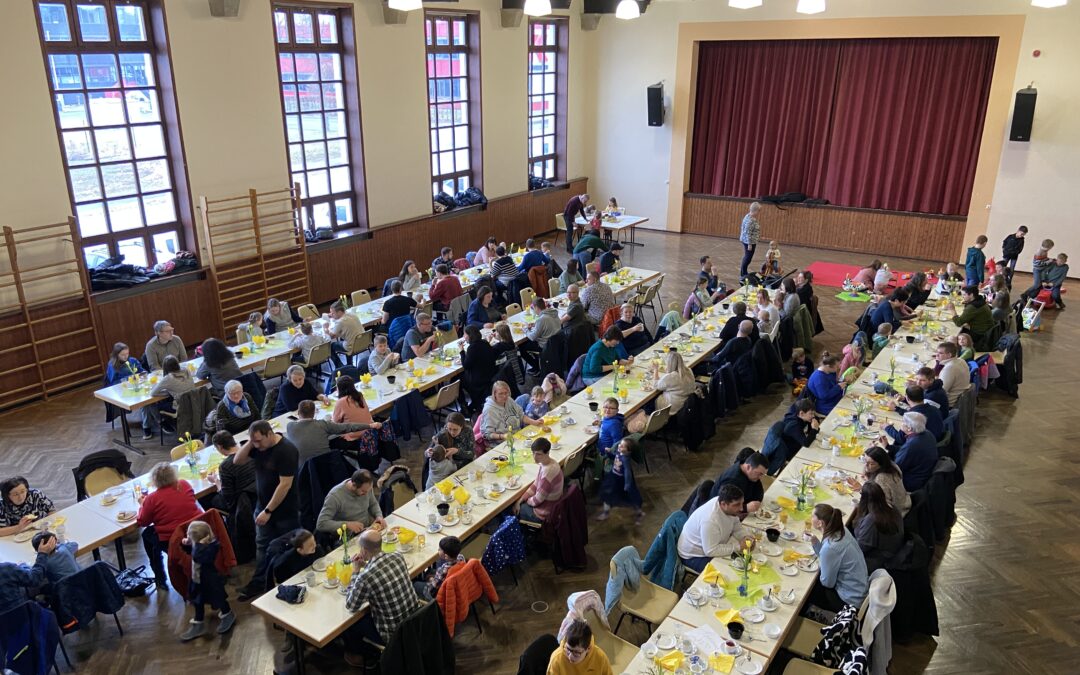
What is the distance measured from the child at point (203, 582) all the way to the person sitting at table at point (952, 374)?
303 inches

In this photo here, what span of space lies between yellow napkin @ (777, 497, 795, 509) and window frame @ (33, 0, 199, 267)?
977 centimetres

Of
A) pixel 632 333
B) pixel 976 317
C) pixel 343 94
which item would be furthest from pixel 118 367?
pixel 976 317

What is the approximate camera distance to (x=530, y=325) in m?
11.2

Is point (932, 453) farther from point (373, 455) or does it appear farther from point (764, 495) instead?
point (373, 455)

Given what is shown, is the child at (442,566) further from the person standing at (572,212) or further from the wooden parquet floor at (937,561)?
the person standing at (572,212)

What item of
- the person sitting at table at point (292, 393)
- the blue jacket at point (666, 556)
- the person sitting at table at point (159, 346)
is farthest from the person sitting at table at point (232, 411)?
the blue jacket at point (666, 556)

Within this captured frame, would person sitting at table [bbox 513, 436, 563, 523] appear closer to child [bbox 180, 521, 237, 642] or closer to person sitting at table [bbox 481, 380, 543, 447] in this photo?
person sitting at table [bbox 481, 380, 543, 447]

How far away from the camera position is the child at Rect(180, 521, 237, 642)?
6160mm

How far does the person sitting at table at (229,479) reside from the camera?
6996mm

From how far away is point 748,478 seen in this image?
22.0ft

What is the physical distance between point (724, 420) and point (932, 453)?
3.24m

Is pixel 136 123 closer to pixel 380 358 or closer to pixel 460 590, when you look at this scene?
pixel 380 358

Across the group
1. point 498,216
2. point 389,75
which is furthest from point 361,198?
point 498,216

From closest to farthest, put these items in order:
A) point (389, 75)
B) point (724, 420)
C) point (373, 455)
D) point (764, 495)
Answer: point (764, 495)
point (373, 455)
point (724, 420)
point (389, 75)
